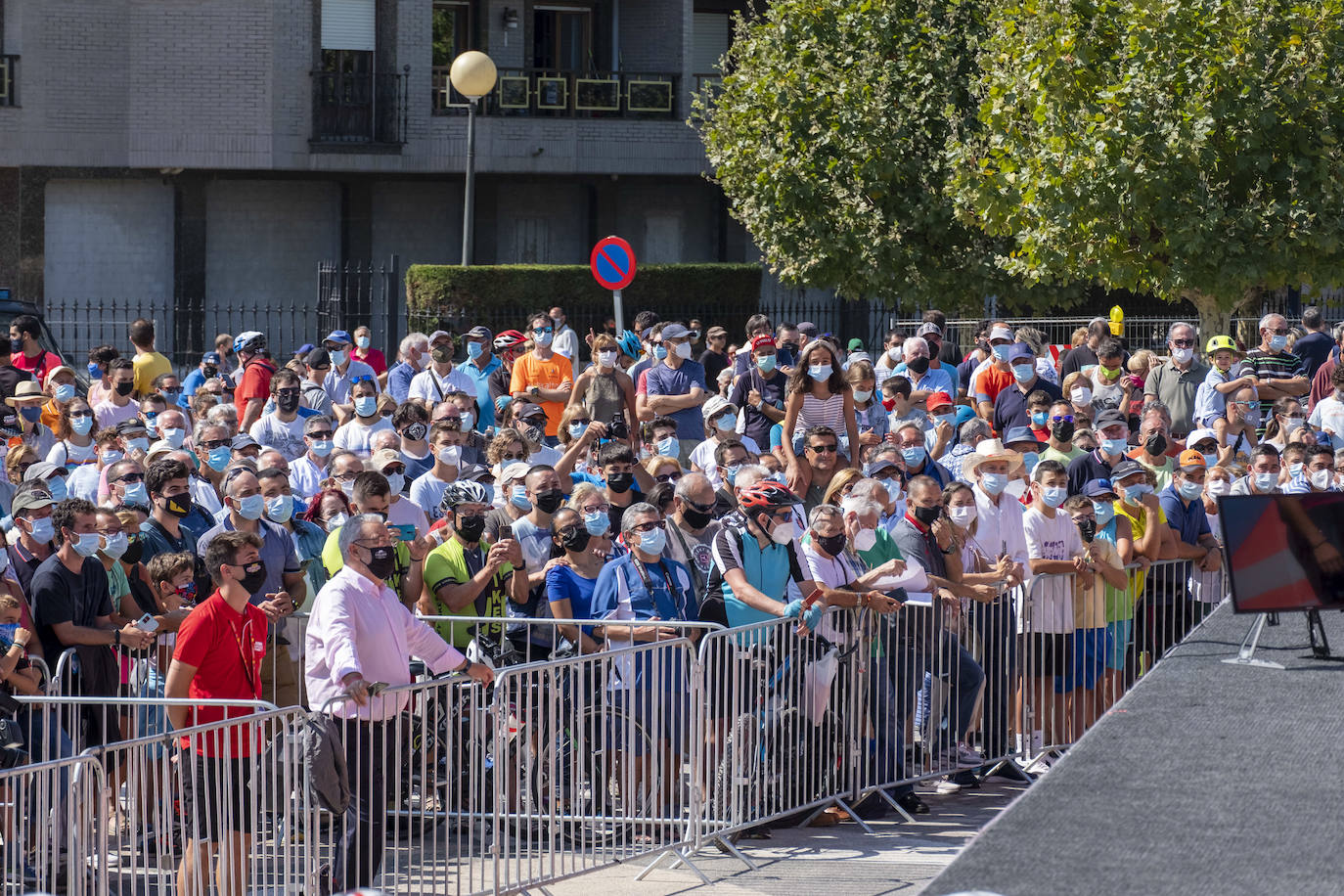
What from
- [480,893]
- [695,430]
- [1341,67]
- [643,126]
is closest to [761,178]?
[643,126]

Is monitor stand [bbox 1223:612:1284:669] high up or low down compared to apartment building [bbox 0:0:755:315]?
down

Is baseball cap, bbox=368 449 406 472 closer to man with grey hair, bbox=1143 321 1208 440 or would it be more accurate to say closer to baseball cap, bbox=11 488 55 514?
baseball cap, bbox=11 488 55 514

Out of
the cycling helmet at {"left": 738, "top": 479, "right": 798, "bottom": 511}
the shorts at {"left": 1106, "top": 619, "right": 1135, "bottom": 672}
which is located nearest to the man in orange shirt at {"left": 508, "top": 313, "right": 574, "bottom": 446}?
the shorts at {"left": 1106, "top": 619, "right": 1135, "bottom": 672}

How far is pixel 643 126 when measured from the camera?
33.3 meters

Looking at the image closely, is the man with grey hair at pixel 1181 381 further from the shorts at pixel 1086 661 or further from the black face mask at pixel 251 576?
the black face mask at pixel 251 576

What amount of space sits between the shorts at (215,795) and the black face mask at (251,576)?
71 cm

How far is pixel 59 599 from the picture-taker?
850cm

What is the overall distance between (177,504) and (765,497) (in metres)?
3.13

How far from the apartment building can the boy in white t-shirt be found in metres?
22.5


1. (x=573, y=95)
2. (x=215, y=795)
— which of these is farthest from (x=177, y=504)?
(x=573, y=95)

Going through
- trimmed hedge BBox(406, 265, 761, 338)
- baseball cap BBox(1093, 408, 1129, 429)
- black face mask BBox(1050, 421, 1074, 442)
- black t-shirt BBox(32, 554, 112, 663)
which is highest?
trimmed hedge BBox(406, 265, 761, 338)

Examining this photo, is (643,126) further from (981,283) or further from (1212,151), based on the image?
(1212,151)

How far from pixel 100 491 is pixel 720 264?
21138 mm

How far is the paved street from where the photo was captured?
26.8ft
